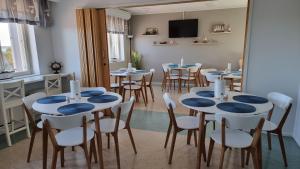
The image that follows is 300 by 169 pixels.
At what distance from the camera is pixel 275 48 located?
2.74 m

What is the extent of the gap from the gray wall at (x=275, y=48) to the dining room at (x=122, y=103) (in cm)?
1

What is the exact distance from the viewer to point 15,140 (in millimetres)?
2910

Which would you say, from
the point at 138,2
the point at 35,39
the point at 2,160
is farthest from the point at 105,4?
the point at 2,160

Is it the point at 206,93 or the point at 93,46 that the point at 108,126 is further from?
the point at 93,46

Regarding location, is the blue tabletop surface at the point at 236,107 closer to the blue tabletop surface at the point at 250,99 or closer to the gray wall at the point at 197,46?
the blue tabletop surface at the point at 250,99

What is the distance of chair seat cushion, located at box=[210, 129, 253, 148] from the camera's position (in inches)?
71.2

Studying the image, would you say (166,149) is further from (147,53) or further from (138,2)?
(147,53)

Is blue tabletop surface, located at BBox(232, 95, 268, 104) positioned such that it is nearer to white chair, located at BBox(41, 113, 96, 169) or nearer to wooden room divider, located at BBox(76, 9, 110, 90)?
white chair, located at BBox(41, 113, 96, 169)

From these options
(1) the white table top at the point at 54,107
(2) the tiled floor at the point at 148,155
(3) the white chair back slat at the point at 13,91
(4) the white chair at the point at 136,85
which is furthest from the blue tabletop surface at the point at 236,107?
(3) the white chair back slat at the point at 13,91

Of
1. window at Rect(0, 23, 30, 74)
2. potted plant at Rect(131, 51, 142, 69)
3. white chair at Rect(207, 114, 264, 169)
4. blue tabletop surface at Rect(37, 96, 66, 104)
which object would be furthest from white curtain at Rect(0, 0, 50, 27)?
white chair at Rect(207, 114, 264, 169)

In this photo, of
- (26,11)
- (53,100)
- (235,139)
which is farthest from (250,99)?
(26,11)

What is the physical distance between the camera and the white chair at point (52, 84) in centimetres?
329

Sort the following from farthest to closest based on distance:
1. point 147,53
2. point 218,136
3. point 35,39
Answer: point 147,53
point 35,39
point 218,136

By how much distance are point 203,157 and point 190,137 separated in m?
0.41
